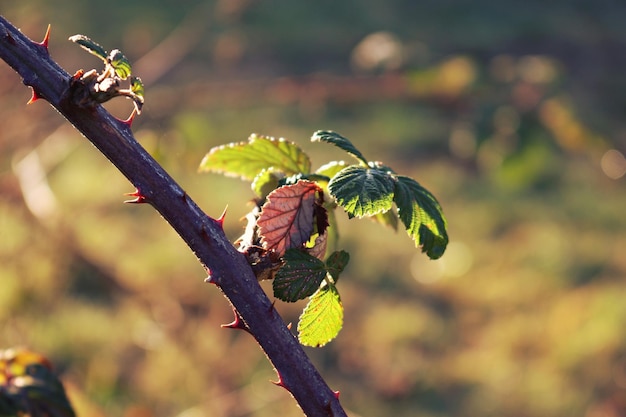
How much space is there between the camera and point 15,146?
348cm

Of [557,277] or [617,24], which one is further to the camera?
[617,24]

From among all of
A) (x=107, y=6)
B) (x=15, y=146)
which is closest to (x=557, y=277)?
(x=15, y=146)

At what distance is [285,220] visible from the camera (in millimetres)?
703

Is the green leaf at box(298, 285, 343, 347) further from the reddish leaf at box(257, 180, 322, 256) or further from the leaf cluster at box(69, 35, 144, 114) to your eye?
the leaf cluster at box(69, 35, 144, 114)

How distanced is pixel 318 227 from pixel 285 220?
0.17 ft

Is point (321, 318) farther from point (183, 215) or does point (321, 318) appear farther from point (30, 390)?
point (30, 390)

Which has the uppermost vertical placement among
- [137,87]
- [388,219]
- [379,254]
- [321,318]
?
[379,254]

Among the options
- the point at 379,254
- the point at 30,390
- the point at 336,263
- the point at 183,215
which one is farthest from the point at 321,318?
the point at 379,254

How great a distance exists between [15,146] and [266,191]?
3.01 m

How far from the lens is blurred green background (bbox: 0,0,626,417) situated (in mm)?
2391

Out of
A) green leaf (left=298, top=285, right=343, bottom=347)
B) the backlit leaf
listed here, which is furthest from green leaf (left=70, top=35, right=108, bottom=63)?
the backlit leaf

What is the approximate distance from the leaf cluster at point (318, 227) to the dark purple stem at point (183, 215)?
51 mm

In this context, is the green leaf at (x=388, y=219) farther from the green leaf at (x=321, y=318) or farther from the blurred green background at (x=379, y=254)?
the blurred green background at (x=379, y=254)

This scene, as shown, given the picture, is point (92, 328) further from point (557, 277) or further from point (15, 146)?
point (557, 277)
